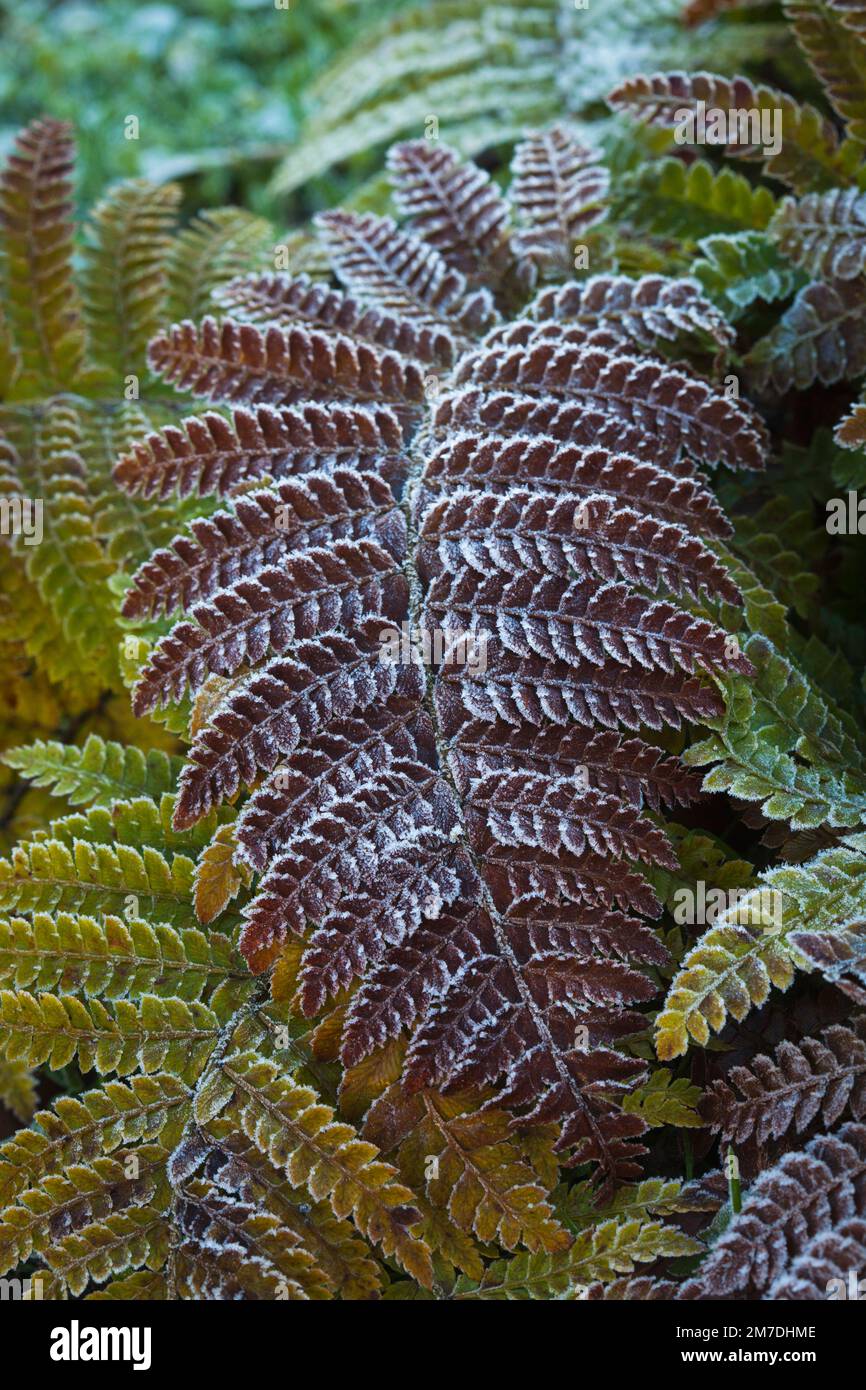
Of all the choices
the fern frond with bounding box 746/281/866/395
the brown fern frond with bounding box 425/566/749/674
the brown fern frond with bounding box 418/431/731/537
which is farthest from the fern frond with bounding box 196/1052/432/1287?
the fern frond with bounding box 746/281/866/395

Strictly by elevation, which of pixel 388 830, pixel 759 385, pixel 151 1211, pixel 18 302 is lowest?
pixel 151 1211

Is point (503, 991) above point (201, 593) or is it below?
below

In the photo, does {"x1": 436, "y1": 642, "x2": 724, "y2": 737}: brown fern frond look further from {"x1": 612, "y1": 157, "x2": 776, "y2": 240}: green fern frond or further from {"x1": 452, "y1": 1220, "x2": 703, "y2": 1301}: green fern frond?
{"x1": 612, "y1": 157, "x2": 776, "y2": 240}: green fern frond

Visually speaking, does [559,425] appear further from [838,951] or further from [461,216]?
[838,951]

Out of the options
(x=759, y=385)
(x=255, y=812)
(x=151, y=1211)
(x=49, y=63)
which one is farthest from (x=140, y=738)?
(x=49, y=63)

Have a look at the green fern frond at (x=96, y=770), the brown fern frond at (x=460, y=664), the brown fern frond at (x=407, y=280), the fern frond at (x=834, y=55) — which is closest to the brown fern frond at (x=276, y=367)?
the brown fern frond at (x=460, y=664)

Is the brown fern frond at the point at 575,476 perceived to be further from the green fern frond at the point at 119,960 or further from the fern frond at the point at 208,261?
the fern frond at the point at 208,261

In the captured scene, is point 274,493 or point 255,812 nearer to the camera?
point 255,812

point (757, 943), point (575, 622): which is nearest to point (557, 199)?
point (575, 622)
